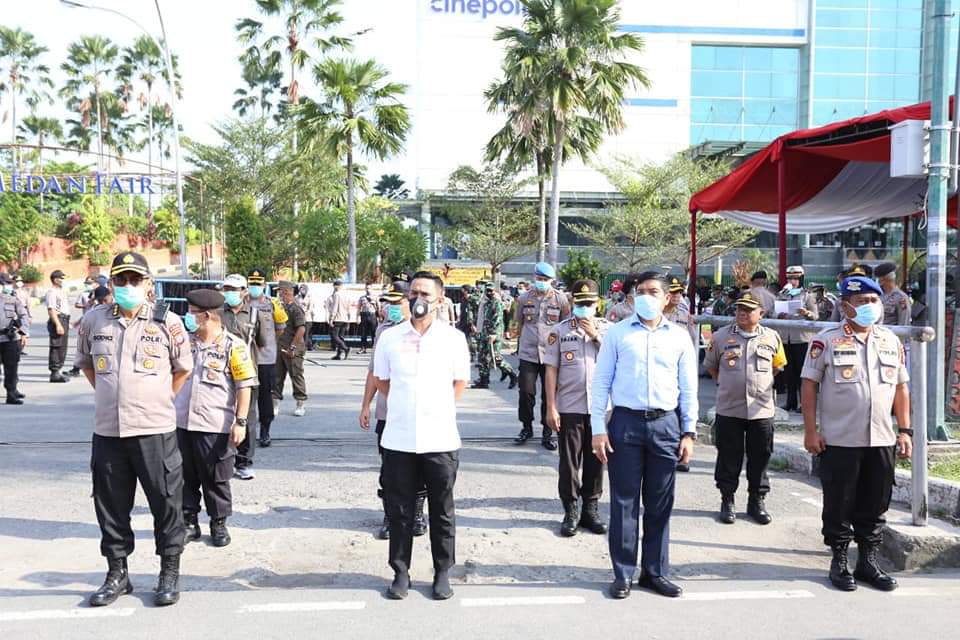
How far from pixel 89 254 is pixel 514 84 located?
109 feet

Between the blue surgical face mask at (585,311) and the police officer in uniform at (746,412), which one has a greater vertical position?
the blue surgical face mask at (585,311)

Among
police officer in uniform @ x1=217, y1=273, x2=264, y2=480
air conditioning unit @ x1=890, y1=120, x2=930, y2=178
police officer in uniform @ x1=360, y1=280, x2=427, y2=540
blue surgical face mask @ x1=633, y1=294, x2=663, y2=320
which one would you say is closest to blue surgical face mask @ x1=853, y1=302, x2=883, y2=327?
blue surgical face mask @ x1=633, y1=294, x2=663, y2=320

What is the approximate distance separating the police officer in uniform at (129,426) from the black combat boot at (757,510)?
4.17 metres

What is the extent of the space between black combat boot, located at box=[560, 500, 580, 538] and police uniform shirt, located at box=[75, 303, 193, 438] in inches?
111

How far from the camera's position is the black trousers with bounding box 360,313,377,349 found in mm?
20000

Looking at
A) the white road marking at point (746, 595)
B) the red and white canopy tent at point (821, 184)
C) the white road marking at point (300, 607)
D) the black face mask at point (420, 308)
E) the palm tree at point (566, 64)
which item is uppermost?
the palm tree at point (566, 64)

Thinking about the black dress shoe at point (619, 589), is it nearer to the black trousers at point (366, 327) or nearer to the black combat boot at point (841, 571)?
the black combat boot at point (841, 571)

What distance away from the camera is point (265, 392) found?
350 inches

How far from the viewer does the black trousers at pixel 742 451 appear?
6512mm

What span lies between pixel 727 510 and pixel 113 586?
14.2ft

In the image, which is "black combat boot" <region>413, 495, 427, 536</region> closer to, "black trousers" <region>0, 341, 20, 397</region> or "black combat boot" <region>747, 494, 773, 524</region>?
"black combat boot" <region>747, 494, 773, 524</region>

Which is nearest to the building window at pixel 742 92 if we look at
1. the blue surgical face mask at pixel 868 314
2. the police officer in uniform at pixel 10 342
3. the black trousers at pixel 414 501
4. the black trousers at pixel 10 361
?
the police officer in uniform at pixel 10 342

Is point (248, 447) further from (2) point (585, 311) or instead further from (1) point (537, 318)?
(1) point (537, 318)

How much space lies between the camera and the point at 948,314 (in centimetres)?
910
